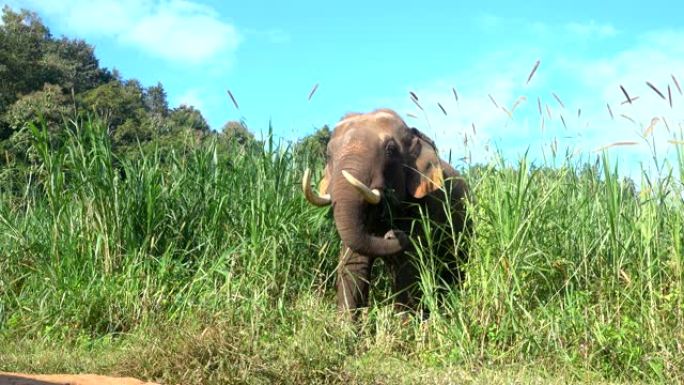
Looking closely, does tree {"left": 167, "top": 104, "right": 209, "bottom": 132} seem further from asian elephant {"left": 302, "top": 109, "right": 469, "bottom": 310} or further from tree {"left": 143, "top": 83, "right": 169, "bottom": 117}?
tree {"left": 143, "top": 83, "right": 169, "bottom": 117}

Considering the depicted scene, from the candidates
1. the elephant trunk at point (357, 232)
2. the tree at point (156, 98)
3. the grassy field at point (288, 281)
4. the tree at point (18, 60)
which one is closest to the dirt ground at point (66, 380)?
the grassy field at point (288, 281)

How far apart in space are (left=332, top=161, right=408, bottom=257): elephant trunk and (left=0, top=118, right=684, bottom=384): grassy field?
15.9 inches

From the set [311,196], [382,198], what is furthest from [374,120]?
[311,196]

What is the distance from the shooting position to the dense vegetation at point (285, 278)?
511cm

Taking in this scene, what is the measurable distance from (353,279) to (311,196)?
811 mm

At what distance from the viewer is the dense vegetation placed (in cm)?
511

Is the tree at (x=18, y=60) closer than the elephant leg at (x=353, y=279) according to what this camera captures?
No

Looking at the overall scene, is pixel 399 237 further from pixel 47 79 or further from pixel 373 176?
pixel 47 79

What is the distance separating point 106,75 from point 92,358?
102ft

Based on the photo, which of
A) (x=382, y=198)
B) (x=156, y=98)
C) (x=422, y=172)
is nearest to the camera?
(x=382, y=198)

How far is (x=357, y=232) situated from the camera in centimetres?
685

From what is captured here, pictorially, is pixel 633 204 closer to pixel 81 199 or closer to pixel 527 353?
pixel 527 353

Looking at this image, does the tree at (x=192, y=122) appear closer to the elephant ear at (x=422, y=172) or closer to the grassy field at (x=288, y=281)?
the grassy field at (x=288, y=281)

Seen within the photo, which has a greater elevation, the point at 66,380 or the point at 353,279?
the point at 353,279
